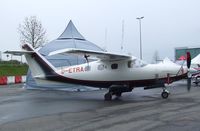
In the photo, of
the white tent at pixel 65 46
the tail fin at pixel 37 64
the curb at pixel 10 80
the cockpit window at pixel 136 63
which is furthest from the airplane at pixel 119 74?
the curb at pixel 10 80

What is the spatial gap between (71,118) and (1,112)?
3.35 meters

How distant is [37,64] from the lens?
18.5m

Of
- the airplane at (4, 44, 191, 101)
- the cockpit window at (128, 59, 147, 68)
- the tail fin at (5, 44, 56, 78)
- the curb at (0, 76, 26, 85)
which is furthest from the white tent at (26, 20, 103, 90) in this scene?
the curb at (0, 76, 26, 85)

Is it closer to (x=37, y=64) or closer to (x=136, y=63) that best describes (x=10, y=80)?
(x=37, y=64)

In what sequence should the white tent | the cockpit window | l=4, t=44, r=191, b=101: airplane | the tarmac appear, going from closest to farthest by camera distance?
1. the tarmac
2. l=4, t=44, r=191, b=101: airplane
3. the cockpit window
4. the white tent

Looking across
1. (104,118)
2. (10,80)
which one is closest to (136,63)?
(104,118)

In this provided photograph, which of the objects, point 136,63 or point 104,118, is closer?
point 104,118

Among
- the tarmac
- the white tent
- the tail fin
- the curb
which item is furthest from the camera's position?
the curb

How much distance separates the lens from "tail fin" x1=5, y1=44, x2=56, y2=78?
18.3 meters

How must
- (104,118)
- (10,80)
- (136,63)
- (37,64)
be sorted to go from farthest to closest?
(10,80)
(37,64)
(136,63)
(104,118)

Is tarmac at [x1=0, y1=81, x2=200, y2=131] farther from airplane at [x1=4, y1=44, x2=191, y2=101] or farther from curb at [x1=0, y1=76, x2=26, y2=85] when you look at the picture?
curb at [x1=0, y1=76, x2=26, y2=85]

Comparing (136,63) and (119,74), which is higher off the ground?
(136,63)

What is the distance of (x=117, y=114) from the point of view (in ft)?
37.6

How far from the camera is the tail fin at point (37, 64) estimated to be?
18.3m
